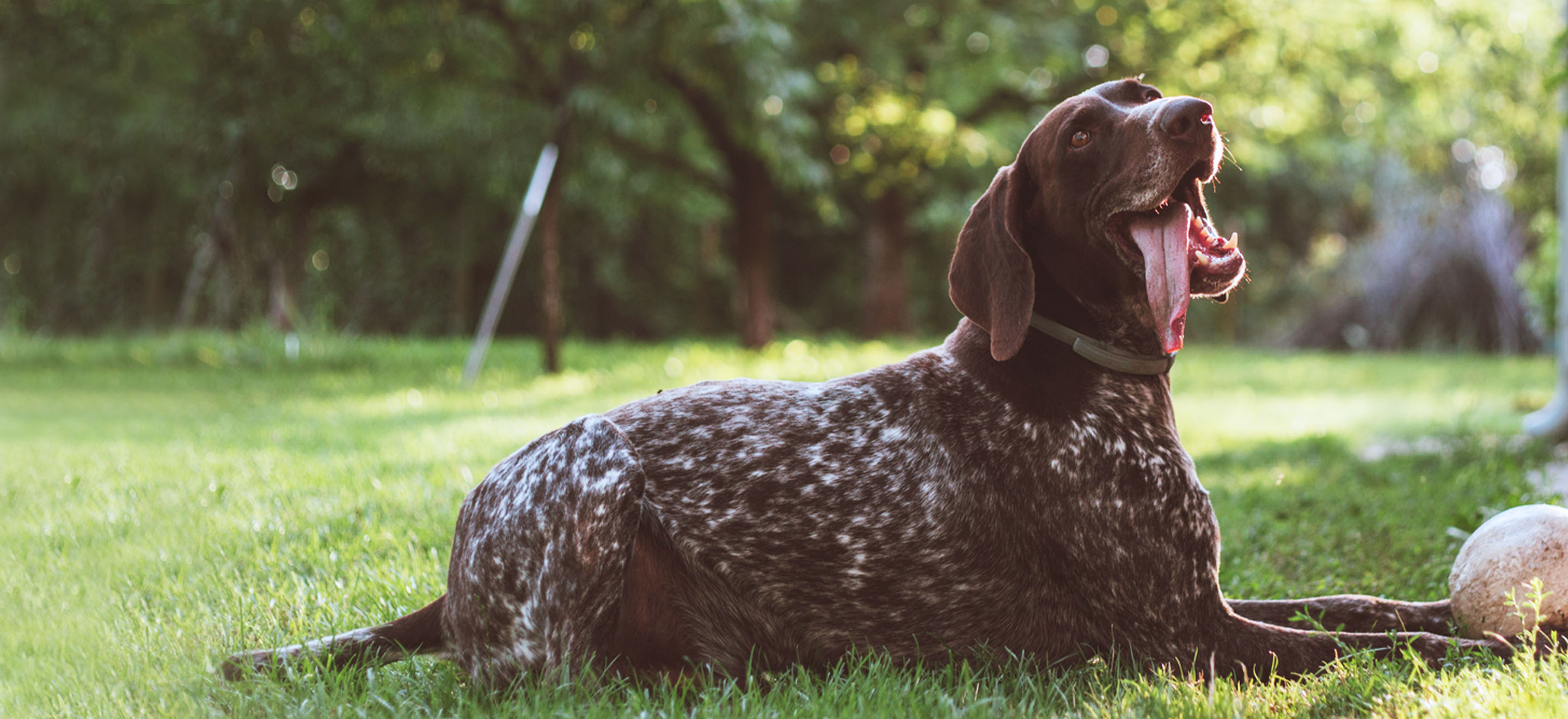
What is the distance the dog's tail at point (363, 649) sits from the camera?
2895 millimetres

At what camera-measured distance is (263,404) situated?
9508 millimetres

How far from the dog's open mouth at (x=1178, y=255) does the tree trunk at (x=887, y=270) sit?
15.9 meters

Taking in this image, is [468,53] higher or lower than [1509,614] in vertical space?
higher

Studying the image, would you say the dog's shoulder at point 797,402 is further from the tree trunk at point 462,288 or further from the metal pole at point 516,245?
the tree trunk at point 462,288

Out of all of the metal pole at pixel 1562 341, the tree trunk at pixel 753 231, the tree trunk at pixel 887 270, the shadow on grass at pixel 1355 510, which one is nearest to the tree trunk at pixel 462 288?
the tree trunk at pixel 887 270

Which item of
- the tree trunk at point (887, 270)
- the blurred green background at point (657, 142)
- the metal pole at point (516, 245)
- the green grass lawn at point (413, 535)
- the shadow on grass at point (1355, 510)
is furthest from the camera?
the tree trunk at point (887, 270)

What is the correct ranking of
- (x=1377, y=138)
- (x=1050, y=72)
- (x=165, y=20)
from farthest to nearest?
(x=1377, y=138)
(x=1050, y=72)
(x=165, y=20)

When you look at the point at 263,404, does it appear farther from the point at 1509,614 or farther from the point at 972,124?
the point at 972,124

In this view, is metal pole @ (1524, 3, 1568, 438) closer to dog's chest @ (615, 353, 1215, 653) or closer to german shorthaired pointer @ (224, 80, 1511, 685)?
german shorthaired pointer @ (224, 80, 1511, 685)

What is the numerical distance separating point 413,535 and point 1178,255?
2974mm

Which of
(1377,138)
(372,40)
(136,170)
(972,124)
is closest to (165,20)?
(372,40)

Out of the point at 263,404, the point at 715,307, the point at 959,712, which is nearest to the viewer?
the point at 959,712

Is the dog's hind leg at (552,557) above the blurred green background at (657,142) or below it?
below

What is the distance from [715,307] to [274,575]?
772 inches
